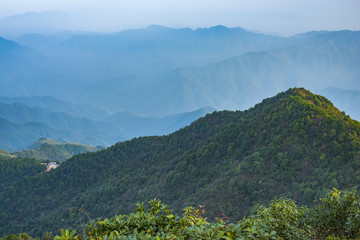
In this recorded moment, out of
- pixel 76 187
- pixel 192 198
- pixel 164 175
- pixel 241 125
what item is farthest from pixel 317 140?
pixel 76 187

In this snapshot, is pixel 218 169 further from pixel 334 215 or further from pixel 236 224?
pixel 236 224

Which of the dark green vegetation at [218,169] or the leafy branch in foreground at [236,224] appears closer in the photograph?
the leafy branch in foreground at [236,224]

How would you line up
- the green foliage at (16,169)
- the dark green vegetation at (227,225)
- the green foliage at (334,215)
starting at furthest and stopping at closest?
1. the green foliage at (16,169)
2. the green foliage at (334,215)
3. the dark green vegetation at (227,225)

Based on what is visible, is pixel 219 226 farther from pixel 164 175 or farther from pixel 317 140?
pixel 164 175

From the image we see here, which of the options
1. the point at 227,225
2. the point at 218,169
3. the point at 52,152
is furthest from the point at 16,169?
the point at 227,225

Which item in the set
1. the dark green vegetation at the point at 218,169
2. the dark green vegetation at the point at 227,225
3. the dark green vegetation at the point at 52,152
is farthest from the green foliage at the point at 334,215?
the dark green vegetation at the point at 52,152

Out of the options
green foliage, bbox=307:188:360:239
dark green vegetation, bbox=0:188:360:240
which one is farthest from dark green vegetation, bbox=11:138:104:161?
green foliage, bbox=307:188:360:239

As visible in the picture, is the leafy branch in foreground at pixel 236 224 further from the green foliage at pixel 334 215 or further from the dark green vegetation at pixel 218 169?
the dark green vegetation at pixel 218 169

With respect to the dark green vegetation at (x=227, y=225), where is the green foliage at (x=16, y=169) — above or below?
below
